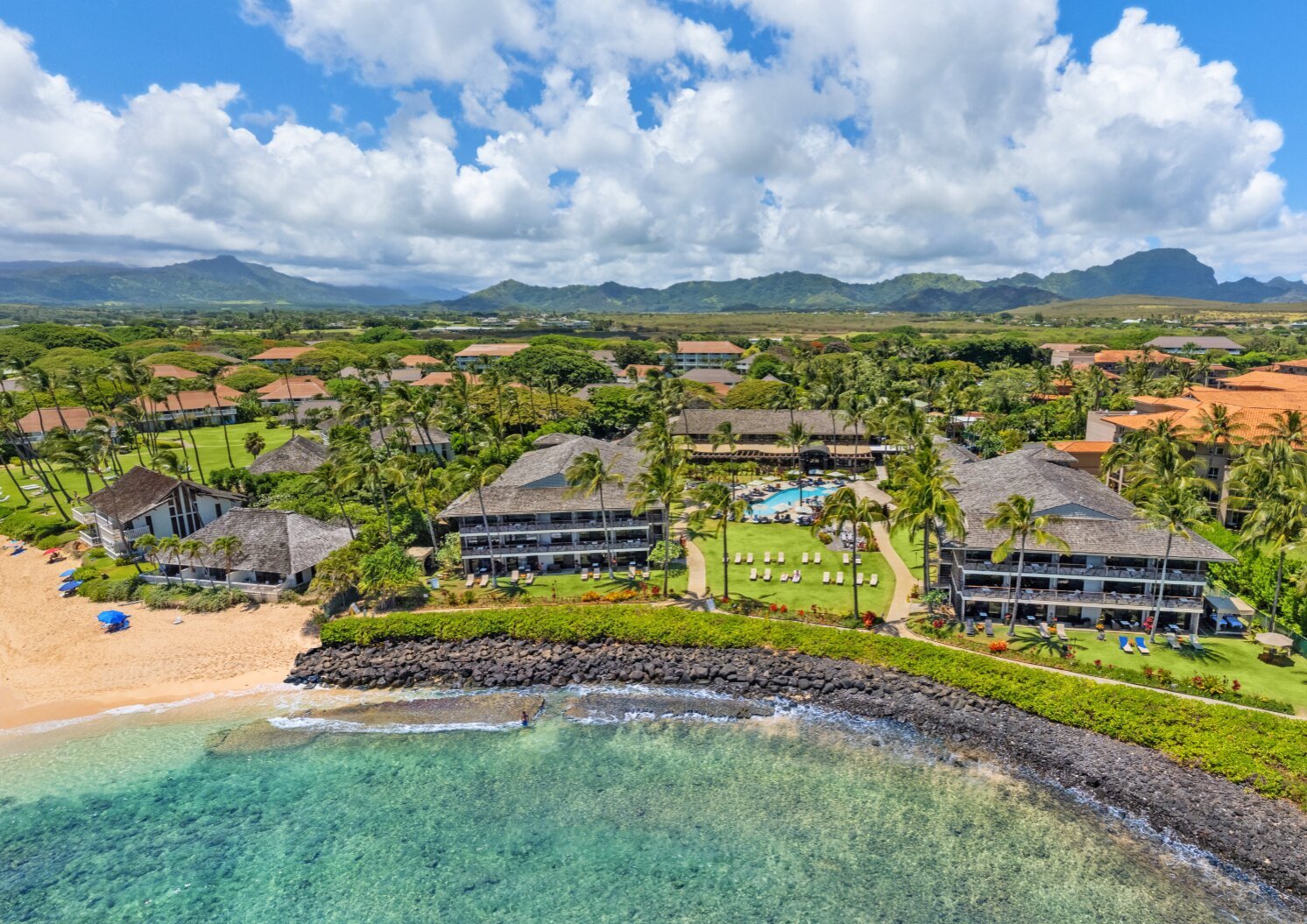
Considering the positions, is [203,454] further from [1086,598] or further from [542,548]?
[1086,598]

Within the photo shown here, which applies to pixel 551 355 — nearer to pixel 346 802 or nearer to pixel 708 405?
pixel 708 405

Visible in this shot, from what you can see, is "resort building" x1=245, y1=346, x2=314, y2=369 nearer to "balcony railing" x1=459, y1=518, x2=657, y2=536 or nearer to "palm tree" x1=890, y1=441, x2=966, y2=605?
"balcony railing" x1=459, y1=518, x2=657, y2=536

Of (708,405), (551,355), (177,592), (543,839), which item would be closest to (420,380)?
(551,355)

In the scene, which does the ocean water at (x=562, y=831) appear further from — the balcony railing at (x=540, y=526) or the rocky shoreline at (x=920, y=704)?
the balcony railing at (x=540, y=526)

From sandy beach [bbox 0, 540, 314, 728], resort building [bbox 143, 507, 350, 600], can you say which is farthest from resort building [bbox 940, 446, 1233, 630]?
resort building [bbox 143, 507, 350, 600]

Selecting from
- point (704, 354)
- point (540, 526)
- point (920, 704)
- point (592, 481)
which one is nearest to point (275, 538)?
point (540, 526)

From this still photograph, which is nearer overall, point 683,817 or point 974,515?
point 683,817
